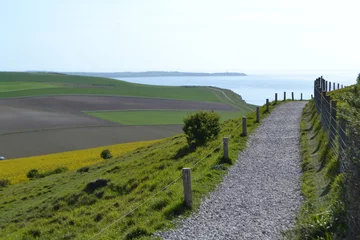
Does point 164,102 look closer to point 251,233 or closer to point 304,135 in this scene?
point 304,135

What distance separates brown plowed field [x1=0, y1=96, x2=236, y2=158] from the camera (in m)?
65.6

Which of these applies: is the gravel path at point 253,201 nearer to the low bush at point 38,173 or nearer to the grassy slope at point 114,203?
the grassy slope at point 114,203

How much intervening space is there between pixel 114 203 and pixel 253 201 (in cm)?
689

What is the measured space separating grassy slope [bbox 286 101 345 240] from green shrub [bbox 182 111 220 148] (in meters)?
6.76

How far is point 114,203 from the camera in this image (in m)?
18.1

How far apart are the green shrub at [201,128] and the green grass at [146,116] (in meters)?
61.3

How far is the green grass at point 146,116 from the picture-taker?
93431 mm

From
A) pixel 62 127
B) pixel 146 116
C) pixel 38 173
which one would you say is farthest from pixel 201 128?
pixel 146 116

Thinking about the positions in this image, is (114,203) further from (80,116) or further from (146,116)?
(146,116)

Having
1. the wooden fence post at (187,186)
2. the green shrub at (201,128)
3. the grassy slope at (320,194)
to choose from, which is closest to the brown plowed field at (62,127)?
the green shrub at (201,128)

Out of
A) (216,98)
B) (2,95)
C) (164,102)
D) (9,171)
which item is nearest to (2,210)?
(9,171)

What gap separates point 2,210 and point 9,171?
18336mm

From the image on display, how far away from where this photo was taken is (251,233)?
1095cm

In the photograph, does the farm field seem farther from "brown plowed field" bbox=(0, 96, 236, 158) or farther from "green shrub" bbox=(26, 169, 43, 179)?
"green shrub" bbox=(26, 169, 43, 179)
